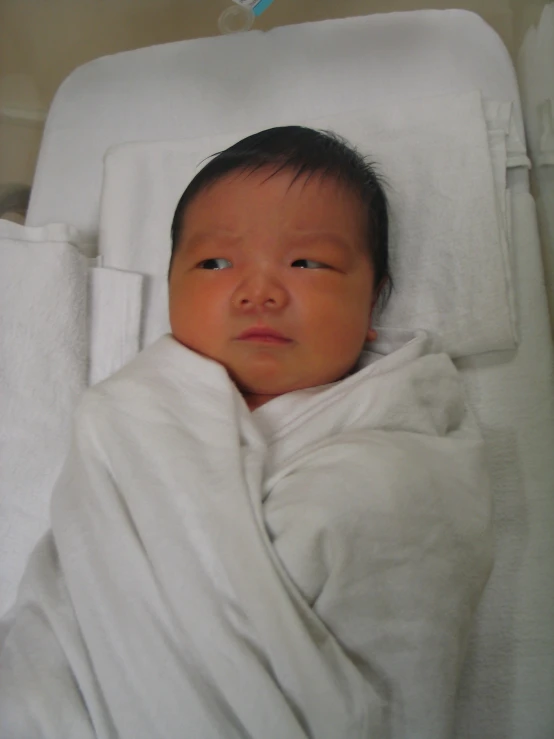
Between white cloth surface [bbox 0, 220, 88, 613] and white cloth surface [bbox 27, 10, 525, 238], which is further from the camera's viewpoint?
white cloth surface [bbox 27, 10, 525, 238]

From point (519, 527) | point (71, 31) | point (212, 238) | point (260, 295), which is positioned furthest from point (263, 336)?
point (71, 31)

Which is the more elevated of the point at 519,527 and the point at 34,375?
the point at 34,375

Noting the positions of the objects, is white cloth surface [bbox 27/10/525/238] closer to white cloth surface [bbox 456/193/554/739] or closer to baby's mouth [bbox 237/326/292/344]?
white cloth surface [bbox 456/193/554/739]

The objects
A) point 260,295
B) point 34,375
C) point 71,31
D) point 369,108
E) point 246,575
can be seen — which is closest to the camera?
point 246,575

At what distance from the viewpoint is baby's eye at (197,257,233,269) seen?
777mm

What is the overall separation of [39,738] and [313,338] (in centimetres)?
50

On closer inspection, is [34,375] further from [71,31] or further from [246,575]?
[71,31]

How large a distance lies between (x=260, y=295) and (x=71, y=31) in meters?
0.93

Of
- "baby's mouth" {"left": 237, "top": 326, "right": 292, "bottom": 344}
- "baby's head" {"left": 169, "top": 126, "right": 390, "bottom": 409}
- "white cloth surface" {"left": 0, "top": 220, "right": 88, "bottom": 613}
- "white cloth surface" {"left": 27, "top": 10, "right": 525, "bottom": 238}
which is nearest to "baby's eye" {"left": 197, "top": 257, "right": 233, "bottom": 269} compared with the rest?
"baby's head" {"left": 169, "top": 126, "right": 390, "bottom": 409}

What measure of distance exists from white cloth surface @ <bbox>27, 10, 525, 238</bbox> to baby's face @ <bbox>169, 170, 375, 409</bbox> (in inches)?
12.5

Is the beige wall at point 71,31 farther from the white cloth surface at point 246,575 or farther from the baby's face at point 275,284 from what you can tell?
the white cloth surface at point 246,575

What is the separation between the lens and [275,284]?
0.73 m

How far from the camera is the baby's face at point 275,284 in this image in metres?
0.73

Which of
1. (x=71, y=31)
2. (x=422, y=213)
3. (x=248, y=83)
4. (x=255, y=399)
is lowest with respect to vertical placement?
(x=255, y=399)
